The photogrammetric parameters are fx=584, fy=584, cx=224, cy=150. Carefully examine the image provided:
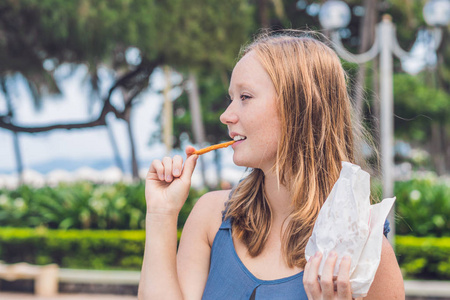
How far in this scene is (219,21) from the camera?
723cm

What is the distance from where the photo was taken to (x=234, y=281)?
154cm

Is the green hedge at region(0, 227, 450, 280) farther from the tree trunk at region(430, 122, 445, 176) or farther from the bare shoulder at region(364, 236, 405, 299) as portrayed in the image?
the tree trunk at region(430, 122, 445, 176)

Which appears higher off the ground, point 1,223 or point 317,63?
point 317,63

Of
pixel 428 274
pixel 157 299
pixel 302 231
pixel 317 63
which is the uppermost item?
pixel 317 63

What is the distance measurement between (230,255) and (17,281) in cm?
720

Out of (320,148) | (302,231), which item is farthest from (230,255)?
(320,148)

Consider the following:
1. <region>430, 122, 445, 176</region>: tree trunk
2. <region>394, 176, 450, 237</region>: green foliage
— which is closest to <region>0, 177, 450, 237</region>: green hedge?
<region>394, 176, 450, 237</region>: green foliage

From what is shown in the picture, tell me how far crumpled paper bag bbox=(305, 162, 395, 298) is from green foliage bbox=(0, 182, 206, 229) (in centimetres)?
754

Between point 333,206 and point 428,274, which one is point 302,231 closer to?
point 333,206

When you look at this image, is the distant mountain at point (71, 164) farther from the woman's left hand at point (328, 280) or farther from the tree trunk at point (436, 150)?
the woman's left hand at point (328, 280)

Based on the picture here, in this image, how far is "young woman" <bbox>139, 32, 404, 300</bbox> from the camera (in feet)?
5.05

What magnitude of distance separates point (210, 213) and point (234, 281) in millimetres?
232

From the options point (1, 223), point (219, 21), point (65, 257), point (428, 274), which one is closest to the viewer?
point (219, 21)

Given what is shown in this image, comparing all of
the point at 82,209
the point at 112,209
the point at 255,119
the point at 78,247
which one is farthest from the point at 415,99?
the point at 255,119
